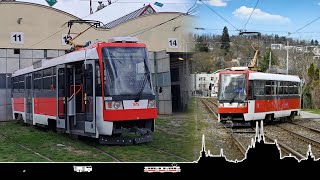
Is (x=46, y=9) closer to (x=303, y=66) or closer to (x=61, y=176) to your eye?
(x=61, y=176)

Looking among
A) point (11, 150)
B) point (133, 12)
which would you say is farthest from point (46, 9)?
point (11, 150)

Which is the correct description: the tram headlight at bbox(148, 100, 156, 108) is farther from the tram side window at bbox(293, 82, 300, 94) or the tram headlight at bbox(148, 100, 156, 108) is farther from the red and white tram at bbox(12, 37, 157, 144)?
the tram side window at bbox(293, 82, 300, 94)

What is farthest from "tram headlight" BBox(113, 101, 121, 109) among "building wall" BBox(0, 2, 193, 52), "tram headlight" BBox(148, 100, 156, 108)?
"building wall" BBox(0, 2, 193, 52)

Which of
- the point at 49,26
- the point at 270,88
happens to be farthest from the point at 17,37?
the point at 270,88

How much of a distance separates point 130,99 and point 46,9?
161 cm

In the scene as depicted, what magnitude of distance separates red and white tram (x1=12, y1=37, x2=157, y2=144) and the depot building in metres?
0.19

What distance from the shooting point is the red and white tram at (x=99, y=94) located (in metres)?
4.32

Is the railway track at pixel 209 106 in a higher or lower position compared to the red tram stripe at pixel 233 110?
higher

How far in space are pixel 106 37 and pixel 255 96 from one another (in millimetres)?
1367

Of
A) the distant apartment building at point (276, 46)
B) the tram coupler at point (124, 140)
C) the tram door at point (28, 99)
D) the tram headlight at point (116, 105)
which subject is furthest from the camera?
the tram door at point (28, 99)

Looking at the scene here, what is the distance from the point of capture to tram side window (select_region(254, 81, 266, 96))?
3.54 m

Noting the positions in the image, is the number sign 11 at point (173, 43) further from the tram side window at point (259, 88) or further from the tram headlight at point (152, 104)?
the tram headlight at point (152, 104)

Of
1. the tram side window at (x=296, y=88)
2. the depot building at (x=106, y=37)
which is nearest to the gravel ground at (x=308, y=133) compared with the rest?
the tram side window at (x=296, y=88)

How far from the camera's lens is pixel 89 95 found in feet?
16.4
